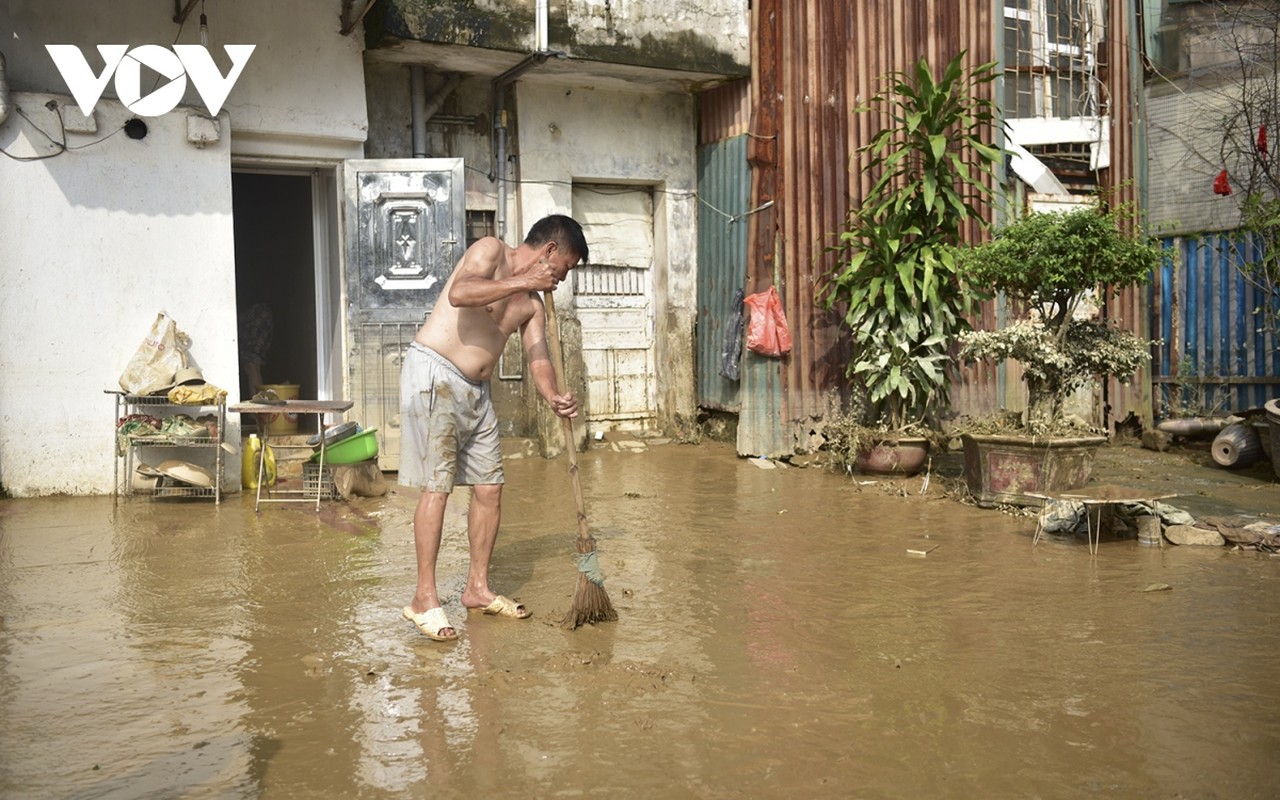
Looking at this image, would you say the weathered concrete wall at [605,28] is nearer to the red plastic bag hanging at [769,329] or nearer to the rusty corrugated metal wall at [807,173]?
the rusty corrugated metal wall at [807,173]

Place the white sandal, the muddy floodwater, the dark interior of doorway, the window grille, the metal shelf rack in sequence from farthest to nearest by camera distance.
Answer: the dark interior of doorway
the window grille
the metal shelf rack
the white sandal
the muddy floodwater

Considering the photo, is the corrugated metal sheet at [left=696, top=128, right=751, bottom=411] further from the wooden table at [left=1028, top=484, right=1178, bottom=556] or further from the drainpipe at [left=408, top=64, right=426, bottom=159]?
the wooden table at [left=1028, top=484, right=1178, bottom=556]

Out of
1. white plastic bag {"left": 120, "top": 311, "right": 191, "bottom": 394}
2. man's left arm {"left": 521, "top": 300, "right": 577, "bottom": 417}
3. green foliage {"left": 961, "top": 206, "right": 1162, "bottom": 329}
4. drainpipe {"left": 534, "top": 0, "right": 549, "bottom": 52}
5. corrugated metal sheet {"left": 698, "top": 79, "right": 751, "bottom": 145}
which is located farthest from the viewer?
corrugated metal sheet {"left": 698, "top": 79, "right": 751, "bottom": 145}

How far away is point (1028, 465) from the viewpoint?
750 centimetres

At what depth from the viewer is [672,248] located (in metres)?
11.6

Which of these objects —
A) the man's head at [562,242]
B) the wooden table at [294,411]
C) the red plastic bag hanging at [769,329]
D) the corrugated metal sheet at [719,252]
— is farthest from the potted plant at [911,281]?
the man's head at [562,242]

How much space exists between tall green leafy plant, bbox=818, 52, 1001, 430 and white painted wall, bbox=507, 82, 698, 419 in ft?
7.79

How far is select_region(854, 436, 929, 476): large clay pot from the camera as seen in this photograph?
9062mm

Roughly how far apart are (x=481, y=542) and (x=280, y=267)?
951 cm

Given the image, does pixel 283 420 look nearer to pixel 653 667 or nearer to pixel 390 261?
pixel 390 261

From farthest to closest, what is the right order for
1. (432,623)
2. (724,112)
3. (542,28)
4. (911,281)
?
(724,112)
(542,28)
(911,281)
(432,623)

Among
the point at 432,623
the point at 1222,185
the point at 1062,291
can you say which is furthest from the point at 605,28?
the point at 432,623

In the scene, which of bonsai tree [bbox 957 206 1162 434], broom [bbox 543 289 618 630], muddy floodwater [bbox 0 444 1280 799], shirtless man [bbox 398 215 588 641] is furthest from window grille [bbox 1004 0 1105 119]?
broom [bbox 543 289 618 630]

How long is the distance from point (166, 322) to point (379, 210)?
2014mm
